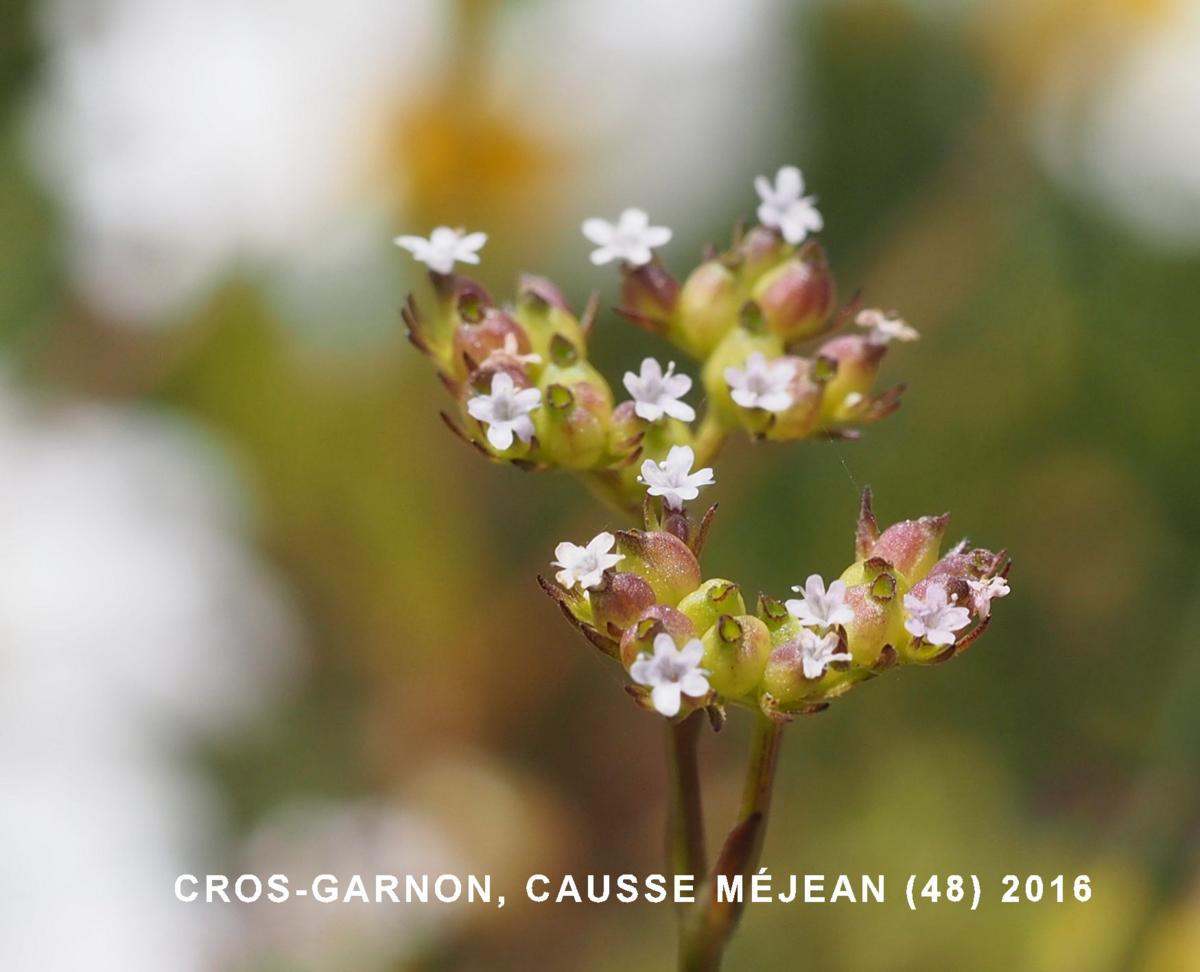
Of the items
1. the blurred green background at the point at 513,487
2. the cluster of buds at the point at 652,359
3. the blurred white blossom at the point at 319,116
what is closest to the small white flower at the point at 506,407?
the cluster of buds at the point at 652,359

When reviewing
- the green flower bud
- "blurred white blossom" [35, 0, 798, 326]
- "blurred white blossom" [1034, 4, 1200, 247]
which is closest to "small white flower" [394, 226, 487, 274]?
the green flower bud

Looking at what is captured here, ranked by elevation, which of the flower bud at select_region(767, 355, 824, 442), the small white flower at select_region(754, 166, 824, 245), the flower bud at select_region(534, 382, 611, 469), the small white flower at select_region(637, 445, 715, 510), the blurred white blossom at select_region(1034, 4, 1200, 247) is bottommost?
the small white flower at select_region(637, 445, 715, 510)

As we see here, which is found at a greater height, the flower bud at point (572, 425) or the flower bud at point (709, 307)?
the flower bud at point (709, 307)

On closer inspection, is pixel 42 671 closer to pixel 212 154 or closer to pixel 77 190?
pixel 77 190

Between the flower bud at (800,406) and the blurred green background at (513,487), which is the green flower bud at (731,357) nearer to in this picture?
the flower bud at (800,406)

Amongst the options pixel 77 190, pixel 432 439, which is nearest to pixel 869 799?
pixel 432 439

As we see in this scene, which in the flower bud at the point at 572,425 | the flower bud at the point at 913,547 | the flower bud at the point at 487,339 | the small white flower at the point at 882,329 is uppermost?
the small white flower at the point at 882,329

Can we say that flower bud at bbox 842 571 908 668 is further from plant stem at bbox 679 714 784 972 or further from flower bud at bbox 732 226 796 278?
flower bud at bbox 732 226 796 278

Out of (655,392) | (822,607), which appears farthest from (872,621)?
(655,392)
